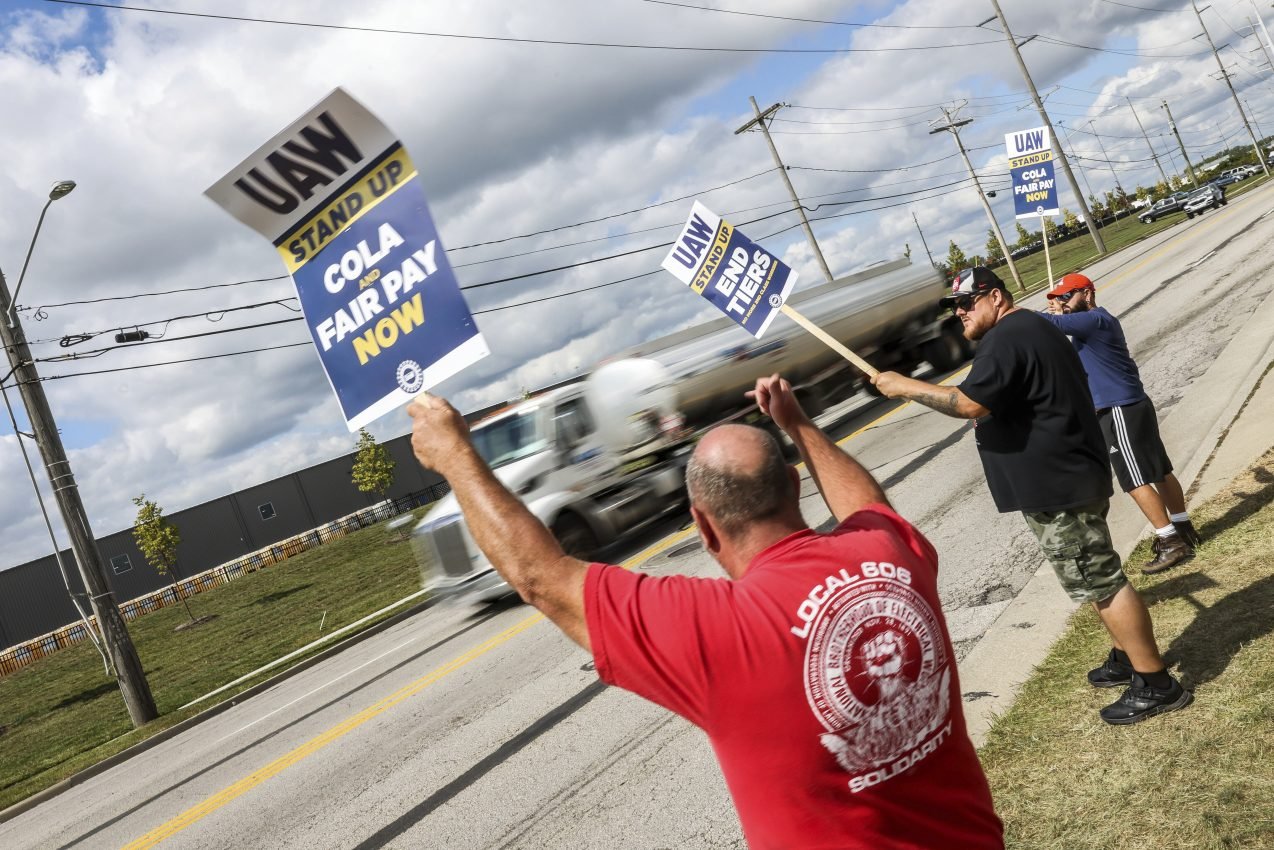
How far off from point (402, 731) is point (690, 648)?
6685 mm

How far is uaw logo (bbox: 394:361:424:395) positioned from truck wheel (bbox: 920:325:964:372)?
18.8 metres

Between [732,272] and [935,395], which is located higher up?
[732,272]

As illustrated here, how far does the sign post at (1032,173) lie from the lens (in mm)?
9820

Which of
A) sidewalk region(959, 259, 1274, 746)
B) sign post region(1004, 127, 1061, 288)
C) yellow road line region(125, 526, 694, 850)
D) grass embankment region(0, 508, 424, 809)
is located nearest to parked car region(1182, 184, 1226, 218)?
grass embankment region(0, 508, 424, 809)

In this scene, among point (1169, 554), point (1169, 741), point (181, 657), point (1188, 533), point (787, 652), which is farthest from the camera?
point (181, 657)

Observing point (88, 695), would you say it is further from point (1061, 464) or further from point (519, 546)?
point (519, 546)

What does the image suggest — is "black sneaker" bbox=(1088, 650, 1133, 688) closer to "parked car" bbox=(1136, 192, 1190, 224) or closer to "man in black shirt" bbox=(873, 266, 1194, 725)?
"man in black shirt" bbox=(873, 266, 1194, 725)

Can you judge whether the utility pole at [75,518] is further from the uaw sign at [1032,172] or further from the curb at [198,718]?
the uaw sign at [1032,172]

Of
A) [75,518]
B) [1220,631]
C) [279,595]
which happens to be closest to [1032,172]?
[1220,631]

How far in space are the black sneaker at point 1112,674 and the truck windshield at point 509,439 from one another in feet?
27.9

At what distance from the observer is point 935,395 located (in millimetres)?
4254

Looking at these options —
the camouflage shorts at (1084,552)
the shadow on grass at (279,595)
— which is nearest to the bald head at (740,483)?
the camouflage shorts at (1084,552)

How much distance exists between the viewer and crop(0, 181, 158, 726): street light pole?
13242 millimetres

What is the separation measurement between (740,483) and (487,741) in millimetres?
5486
